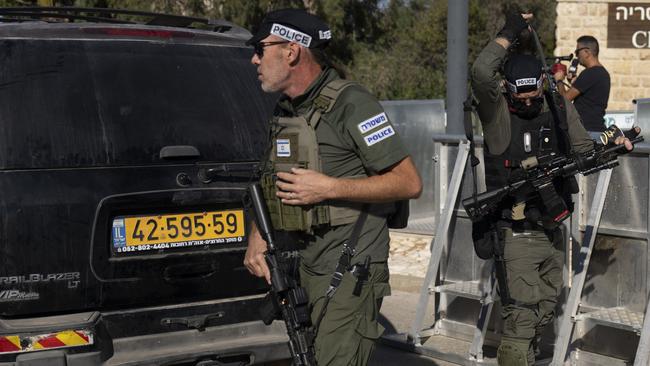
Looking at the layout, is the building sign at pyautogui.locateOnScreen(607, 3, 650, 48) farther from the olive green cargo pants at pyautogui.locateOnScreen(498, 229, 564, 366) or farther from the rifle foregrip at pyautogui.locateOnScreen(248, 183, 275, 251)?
the rifle foregrip at pyautogui.locateOnScreen(248, 183, 275, 251)

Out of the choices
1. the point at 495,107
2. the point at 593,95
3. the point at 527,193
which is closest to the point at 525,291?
the point at 527,193

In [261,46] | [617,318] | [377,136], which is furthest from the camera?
[617,318]

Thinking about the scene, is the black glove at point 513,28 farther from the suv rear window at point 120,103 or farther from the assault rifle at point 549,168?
the suv rear window at point 120,103

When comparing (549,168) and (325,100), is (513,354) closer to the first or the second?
(549,168)

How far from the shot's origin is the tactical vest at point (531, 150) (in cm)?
546

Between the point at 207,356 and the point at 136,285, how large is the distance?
0.45 m

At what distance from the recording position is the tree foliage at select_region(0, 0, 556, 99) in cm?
1831

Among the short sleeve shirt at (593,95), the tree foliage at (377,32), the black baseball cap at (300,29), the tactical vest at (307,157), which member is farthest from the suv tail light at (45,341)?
the tree foliage at (377,32)

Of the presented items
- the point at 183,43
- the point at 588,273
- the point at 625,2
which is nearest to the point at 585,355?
the point at 588,273

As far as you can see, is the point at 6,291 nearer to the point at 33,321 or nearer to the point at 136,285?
the point at 33,321

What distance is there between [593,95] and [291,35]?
5523 millimetres

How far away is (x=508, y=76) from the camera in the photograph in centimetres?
542

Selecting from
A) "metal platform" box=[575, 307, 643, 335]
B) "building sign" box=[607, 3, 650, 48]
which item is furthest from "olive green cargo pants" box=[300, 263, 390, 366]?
"building sign" box=[607, 3, 650, 48]

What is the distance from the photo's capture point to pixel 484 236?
563 cm
